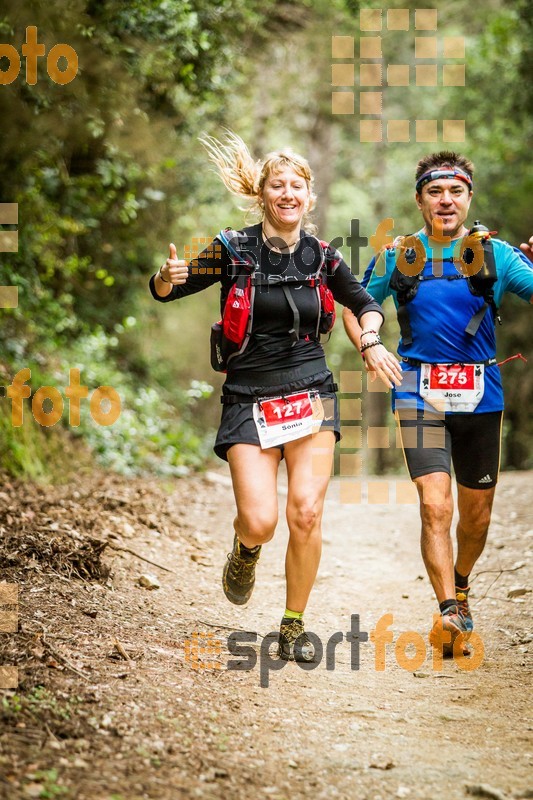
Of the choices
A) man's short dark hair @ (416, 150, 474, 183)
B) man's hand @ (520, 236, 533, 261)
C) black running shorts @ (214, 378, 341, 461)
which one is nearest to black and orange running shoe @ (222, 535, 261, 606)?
black running shorts @ (214, 378, 341, 461)

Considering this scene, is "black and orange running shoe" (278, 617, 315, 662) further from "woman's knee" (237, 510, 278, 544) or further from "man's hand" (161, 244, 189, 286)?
"man's hand" (161, 244, 189, 286)

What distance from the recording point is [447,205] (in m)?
5.41

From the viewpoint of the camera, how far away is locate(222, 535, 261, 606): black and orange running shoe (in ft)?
16.9

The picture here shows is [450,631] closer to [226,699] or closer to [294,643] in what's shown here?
[294,643]

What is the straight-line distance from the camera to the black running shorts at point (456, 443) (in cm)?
530

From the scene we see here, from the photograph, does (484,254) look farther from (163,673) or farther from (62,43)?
(62,43)

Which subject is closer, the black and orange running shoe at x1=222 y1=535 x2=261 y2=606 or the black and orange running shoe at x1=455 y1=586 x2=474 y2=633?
the black and orange running shoe at x1=222 y1=535 x2=261 y2=606

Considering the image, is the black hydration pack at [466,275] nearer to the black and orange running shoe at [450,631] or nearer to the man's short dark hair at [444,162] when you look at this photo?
the man's short dark hair at [444,162]

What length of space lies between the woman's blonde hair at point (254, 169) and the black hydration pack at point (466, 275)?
0.66 m

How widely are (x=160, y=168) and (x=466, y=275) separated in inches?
322

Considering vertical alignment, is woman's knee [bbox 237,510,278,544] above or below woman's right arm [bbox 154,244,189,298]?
below

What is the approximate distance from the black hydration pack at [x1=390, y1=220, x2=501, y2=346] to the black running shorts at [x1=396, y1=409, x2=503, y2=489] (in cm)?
52

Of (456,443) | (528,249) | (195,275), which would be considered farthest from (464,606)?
(195,275)

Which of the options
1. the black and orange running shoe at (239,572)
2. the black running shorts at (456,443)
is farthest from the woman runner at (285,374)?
the black running shorts at (456,443)
